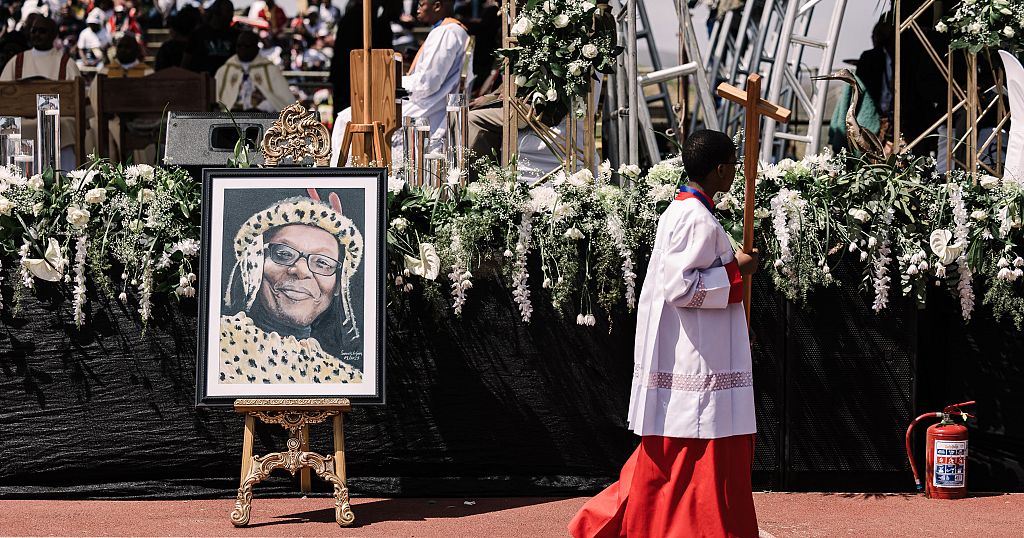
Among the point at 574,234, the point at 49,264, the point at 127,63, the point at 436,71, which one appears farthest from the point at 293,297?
the point at 127,63

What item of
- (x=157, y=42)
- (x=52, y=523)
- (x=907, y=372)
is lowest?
(x=52, y=523)

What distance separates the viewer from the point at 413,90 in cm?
940

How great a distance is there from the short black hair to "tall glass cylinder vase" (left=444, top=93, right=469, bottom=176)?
6.66ft

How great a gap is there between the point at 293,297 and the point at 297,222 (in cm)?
32

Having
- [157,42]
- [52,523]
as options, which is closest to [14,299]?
[52,523]

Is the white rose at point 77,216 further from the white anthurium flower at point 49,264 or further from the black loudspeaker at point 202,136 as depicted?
the black loudspeaker at point 202,136

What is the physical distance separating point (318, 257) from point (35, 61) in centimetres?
718

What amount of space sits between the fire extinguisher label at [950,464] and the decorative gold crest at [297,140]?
305 cm

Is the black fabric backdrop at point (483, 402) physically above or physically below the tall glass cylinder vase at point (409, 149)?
below

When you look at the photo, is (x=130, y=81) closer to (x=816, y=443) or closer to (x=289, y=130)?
(x=289, y=130)

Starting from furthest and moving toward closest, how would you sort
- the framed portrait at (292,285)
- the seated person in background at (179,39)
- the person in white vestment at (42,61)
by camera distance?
the seated person in background at (179,39)
the person in white vestment at (42,61)
the framed portrait at (292,285)

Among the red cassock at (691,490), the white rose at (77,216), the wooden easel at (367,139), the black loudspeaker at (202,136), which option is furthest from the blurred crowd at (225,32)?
the red cassock at (691,490)

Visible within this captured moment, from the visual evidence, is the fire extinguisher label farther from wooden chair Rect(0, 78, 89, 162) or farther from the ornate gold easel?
wooden chair Rect(0, 78, 89, 162)

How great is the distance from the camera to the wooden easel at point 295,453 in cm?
564
